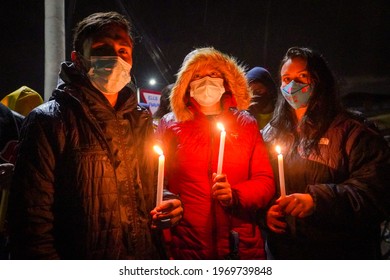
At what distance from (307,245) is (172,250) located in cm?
105

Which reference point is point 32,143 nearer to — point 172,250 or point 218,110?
Result: point 172,250

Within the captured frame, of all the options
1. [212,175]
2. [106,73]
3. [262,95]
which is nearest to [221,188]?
[212,175]

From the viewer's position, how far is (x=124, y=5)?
9992 millimetres

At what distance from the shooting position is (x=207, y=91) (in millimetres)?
2855

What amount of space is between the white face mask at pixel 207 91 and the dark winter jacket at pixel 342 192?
0.82m

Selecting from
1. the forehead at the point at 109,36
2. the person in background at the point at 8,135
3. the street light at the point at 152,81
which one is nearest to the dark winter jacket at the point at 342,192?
the forehead at the point at 109,36

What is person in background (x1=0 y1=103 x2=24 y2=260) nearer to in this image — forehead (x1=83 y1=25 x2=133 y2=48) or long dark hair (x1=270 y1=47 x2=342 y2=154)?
forehead (x1=83 y1=25 x2=133 y2=48)

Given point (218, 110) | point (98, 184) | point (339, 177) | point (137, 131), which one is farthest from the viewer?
point (218, 110)

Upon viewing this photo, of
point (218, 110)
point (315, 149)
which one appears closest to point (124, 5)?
point (218, 110)

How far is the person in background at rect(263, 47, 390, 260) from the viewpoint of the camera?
7.48ft

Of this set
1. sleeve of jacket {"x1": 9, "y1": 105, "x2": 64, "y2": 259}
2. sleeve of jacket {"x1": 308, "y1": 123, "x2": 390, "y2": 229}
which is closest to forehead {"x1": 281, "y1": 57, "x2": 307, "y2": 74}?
sleeve of jacket {"x1": 308, "y1": 123, "x2": 390, "y2": 229}

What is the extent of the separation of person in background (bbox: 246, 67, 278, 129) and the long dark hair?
134cm

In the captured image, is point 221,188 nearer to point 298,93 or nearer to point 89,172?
point 89,172
